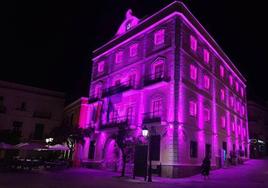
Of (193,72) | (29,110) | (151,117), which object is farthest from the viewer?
(29,110)

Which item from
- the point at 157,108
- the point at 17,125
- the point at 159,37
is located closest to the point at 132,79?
the point at 159,37

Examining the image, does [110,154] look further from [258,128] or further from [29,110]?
[258,128]

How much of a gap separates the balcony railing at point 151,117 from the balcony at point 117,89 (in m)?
3.58

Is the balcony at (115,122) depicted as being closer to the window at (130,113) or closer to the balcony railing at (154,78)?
the window at (130,113)

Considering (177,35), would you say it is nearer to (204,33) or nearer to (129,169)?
(204,33)

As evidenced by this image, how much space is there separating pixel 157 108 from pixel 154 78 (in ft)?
10.1

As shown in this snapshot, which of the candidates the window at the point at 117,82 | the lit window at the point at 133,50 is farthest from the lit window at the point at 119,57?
the window at the point at 117,82

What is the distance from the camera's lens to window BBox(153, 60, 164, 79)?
79.5 feet

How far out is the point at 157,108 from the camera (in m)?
23.4

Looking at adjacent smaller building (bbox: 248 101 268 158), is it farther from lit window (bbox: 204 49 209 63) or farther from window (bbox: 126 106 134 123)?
window (bbox: 126 106 134 123)

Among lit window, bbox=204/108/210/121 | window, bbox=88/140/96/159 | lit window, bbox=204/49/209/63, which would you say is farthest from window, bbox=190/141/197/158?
window, bbox=88/140/96/159

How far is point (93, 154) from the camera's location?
30.3 m

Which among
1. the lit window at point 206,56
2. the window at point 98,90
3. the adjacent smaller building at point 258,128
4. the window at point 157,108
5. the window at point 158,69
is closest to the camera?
the window at point 157,108

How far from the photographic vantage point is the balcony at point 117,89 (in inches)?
1033
